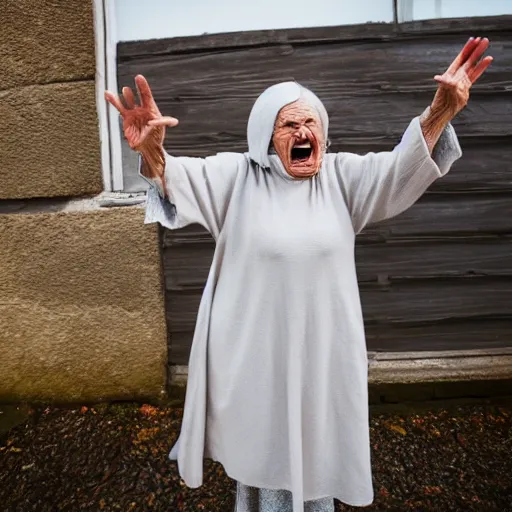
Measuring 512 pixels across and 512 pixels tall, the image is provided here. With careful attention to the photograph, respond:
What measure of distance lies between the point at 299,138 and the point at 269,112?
0.35ft

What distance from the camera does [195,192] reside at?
120 centimetres

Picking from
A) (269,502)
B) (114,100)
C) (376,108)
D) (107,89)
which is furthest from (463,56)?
(107,89)

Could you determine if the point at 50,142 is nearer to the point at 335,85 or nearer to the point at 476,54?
the point at 335,85

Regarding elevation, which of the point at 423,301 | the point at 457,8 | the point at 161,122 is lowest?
the point at 423,301

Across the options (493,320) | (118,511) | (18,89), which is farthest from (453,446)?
(18,89)

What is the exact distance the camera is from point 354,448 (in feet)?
4.14

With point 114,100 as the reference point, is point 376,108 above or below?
above

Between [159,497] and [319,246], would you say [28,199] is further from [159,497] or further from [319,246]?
[319,246]

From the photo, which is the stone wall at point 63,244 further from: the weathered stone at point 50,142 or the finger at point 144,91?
the finger at point 144,91

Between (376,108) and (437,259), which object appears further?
(437,259)

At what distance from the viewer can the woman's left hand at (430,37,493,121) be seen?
0.99 meters

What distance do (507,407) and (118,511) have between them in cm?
206

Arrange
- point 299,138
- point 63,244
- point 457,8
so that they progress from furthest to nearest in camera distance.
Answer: point 63,244
point 457,8
point 299,138

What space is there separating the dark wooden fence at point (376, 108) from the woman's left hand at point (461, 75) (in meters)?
1.19
